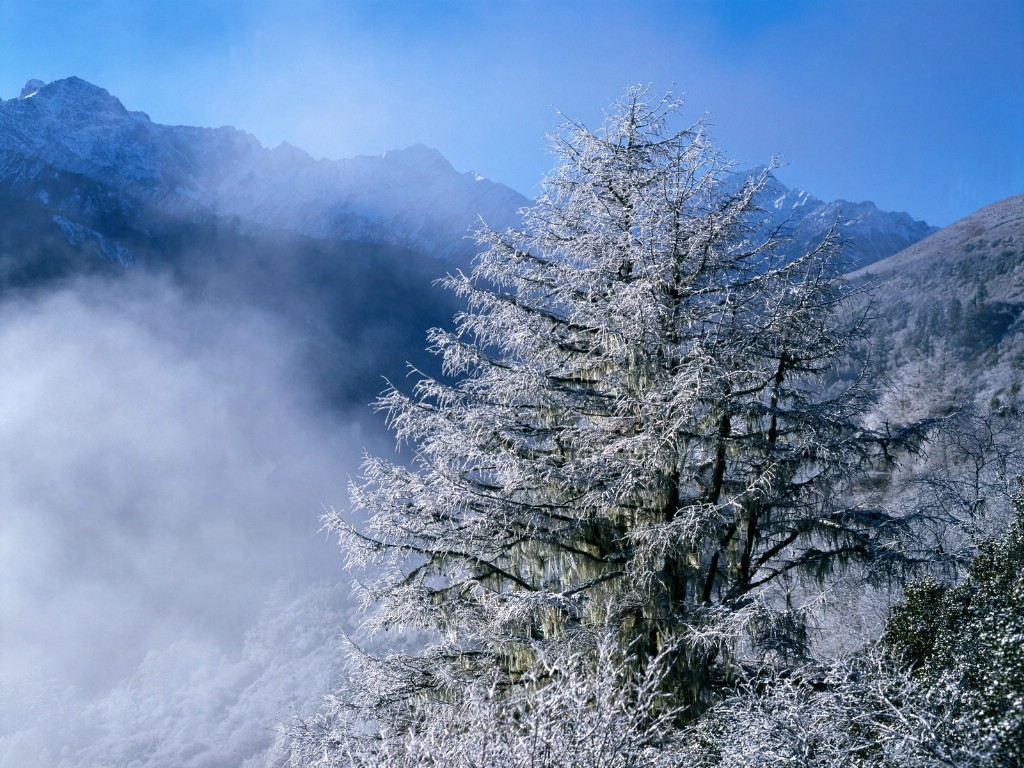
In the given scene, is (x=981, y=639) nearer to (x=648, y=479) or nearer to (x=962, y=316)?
(x=648, y=479)

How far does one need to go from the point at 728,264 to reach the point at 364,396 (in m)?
96.4

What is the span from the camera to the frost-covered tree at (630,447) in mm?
6238

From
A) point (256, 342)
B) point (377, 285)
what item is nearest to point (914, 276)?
point (377, 285)


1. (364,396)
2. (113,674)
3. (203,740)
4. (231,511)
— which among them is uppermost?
(364,396)

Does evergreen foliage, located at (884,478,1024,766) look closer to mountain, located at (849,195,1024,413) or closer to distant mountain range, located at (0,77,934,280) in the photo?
mountain, located at (849,195,1024,413)

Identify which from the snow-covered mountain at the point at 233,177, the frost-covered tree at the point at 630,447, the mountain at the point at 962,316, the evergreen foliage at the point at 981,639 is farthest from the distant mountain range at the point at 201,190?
the evergreen foliage at the point at 981,639

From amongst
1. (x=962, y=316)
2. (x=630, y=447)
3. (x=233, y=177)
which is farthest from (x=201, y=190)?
(x=630, y=447)

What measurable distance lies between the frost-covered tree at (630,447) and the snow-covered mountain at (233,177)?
111106 millimetres

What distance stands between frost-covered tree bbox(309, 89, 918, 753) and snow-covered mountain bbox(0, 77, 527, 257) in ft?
365

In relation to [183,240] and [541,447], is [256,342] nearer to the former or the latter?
A: [183,240]

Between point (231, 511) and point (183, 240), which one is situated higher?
point (183, 240)

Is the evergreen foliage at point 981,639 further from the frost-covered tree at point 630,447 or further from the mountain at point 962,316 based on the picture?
the mountain at point 962,316

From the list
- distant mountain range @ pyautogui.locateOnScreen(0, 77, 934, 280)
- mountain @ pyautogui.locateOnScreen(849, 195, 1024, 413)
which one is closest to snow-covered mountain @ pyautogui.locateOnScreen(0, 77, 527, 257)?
distant mountain range @ pyautogui.locateOnScreen(0, 77, 934, 280)

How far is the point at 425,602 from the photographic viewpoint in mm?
7004
